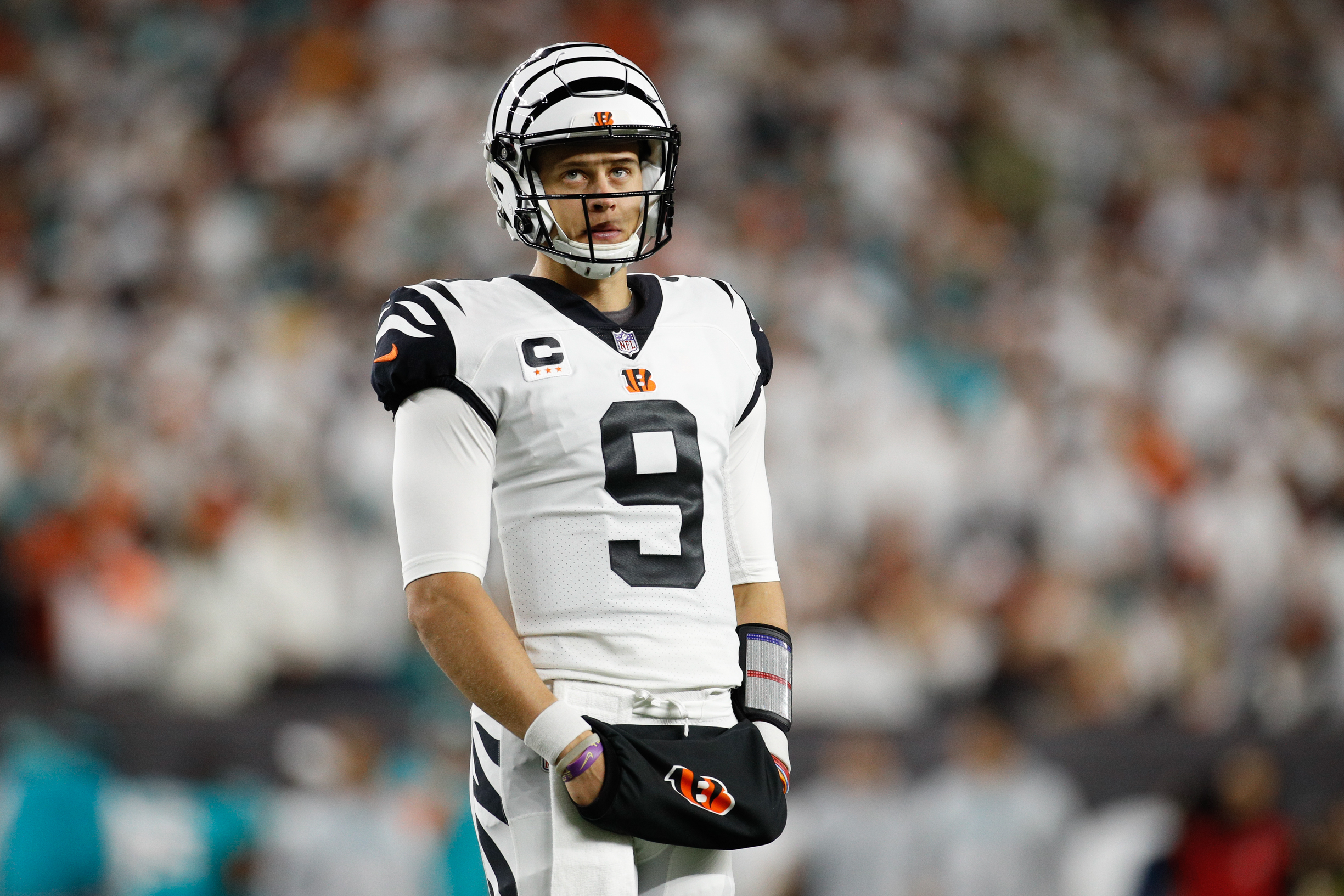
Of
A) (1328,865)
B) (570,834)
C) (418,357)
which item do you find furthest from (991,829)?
(418,357)

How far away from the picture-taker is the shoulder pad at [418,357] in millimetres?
2463

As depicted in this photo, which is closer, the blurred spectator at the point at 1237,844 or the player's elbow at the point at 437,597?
the player's elbow at the point at 437,597

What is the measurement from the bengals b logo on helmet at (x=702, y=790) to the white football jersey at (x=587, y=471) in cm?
15

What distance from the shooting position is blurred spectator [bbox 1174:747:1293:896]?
688 centimetres

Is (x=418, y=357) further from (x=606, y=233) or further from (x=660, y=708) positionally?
(x=660, y=708)

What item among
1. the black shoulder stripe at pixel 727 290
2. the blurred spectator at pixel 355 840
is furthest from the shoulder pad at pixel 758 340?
the blurred spectator at pixel 355 840

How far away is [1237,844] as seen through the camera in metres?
6.93

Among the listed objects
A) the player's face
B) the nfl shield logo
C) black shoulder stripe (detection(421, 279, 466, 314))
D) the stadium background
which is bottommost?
Answer: the stadium background

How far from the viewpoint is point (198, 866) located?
682cm

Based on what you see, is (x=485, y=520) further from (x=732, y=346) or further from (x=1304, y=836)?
(x=1304, y=836)

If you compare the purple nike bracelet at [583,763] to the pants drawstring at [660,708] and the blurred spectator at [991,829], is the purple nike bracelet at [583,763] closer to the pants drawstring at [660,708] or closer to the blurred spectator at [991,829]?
the pants drawstring at [660,708]

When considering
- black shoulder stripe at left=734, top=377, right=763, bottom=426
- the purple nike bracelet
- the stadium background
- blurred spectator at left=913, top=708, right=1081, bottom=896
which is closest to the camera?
the purple nike bracelet

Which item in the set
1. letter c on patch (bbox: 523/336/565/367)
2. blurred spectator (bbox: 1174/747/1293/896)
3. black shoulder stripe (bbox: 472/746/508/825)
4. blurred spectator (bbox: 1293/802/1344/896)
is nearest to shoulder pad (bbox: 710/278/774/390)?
letter c on patch (bbox: 523/336/565/367)

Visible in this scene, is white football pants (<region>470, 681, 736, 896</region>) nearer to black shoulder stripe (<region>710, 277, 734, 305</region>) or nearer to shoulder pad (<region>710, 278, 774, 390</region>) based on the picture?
shoulder pad (<region>710, 278, 774, 390</region>)
